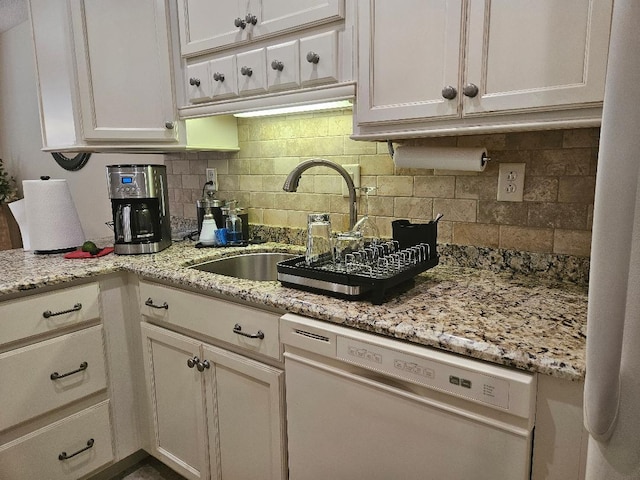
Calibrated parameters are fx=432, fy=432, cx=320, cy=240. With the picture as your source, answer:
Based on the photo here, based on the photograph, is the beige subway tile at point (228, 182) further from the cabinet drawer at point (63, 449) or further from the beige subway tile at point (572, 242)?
the beige subway tile at point (572, 242)

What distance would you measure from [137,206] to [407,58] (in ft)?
4.23

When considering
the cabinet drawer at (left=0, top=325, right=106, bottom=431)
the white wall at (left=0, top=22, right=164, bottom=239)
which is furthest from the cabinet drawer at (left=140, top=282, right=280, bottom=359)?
the white wall at (left=0, top=22, right=164, bottom=239)

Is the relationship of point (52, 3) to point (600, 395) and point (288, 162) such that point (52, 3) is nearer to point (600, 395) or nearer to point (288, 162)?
point (288, 162)

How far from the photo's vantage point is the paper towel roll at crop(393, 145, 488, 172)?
134 centimetres

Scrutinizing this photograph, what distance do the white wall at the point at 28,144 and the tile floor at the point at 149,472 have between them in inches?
60.4

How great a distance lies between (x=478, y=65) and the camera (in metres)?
1.13

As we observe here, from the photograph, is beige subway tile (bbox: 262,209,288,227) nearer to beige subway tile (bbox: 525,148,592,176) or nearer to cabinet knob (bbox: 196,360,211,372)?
cabinet knob (bbox: 196,360,211,372)

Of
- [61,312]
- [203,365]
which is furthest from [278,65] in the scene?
[61,312]

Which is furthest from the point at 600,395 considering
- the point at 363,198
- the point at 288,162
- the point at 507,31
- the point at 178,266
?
the point at 288,162

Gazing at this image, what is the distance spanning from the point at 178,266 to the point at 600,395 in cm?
140

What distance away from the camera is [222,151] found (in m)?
2.19

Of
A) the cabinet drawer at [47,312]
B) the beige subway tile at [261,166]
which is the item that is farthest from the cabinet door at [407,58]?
the cabinet drawer at [47,312]

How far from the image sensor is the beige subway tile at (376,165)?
1.66 m

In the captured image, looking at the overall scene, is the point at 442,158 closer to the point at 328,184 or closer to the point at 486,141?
the point at 486,141
